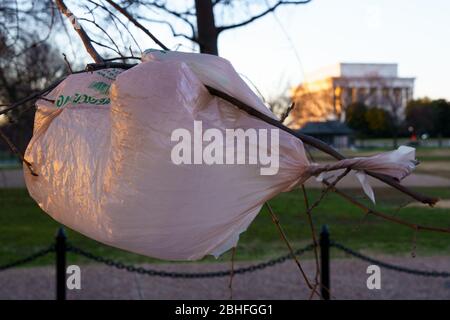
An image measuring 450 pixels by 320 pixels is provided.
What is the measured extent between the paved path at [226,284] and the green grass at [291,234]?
647 millimetres

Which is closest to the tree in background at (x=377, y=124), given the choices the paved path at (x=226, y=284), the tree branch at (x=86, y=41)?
the paved path at (x=226, y=284)

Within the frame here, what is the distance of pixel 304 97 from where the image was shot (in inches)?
140

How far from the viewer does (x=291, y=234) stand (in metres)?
11.8

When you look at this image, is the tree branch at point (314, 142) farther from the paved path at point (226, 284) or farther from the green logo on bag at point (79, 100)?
the paved path at point (226, 284)

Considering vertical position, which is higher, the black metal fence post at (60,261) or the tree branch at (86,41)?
the tree branch at (86,41)

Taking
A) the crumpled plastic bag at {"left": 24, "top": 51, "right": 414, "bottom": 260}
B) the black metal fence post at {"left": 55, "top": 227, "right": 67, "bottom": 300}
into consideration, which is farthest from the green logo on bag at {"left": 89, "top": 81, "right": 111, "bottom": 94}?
the black metal fence post at {"left": 55, "top": 227, "right": 67, "bottom": 300}

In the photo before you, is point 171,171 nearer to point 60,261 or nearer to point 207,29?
point 207,29

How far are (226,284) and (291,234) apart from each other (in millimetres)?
3786

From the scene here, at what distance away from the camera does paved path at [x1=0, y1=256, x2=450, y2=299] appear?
740 centimetres

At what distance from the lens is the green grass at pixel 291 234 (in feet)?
32.6

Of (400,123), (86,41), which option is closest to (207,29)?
(86,41)

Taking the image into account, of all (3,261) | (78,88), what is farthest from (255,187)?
(3,261)

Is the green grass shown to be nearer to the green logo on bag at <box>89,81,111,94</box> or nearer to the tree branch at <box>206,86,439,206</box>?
the green logo on bag at <box>89,81,111,94</box>
